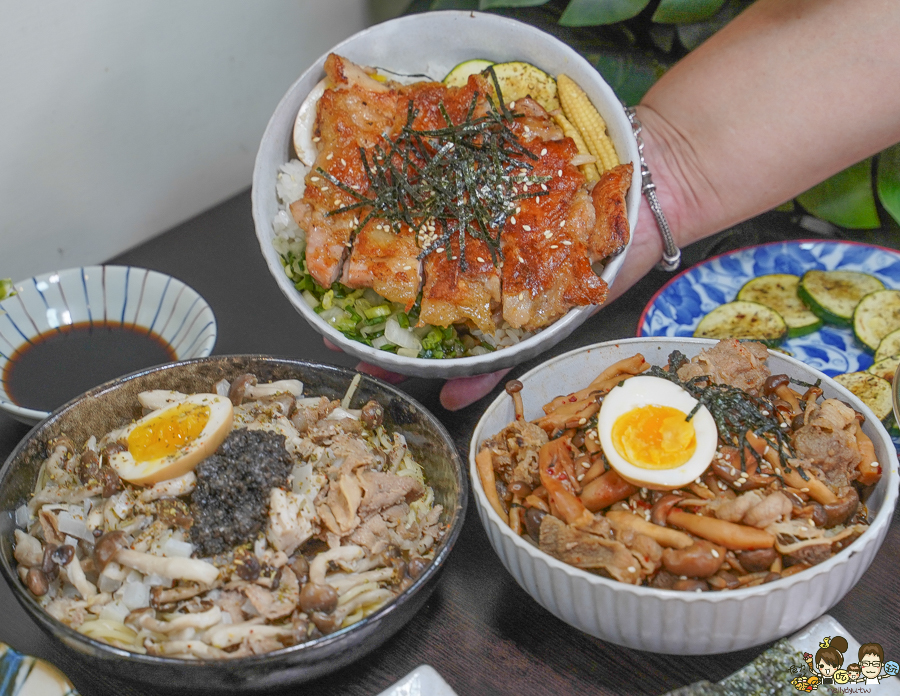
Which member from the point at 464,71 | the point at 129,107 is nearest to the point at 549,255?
the point at 464,71

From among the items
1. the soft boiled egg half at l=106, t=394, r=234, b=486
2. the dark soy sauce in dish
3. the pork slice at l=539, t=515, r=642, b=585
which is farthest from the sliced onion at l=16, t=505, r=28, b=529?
the pork slice at l=539, t=515, r=642, b=585

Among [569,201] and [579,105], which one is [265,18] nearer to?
[579,105]

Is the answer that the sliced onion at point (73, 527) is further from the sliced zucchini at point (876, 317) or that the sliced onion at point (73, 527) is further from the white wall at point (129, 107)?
the sliced zucchini at point (876, 317)

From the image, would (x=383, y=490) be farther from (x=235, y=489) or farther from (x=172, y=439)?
(x=172, y=439)

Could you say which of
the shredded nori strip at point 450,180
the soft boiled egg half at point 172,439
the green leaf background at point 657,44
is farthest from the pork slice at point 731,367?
the green leaf background at point 657,44

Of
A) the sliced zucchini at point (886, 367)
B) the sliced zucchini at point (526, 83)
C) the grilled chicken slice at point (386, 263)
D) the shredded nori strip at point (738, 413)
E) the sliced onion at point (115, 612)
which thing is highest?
the sliced zucchini at point (526, 83)

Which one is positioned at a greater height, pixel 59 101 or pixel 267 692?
pixel 59 101

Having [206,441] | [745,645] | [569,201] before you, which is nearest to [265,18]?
[569,201]
